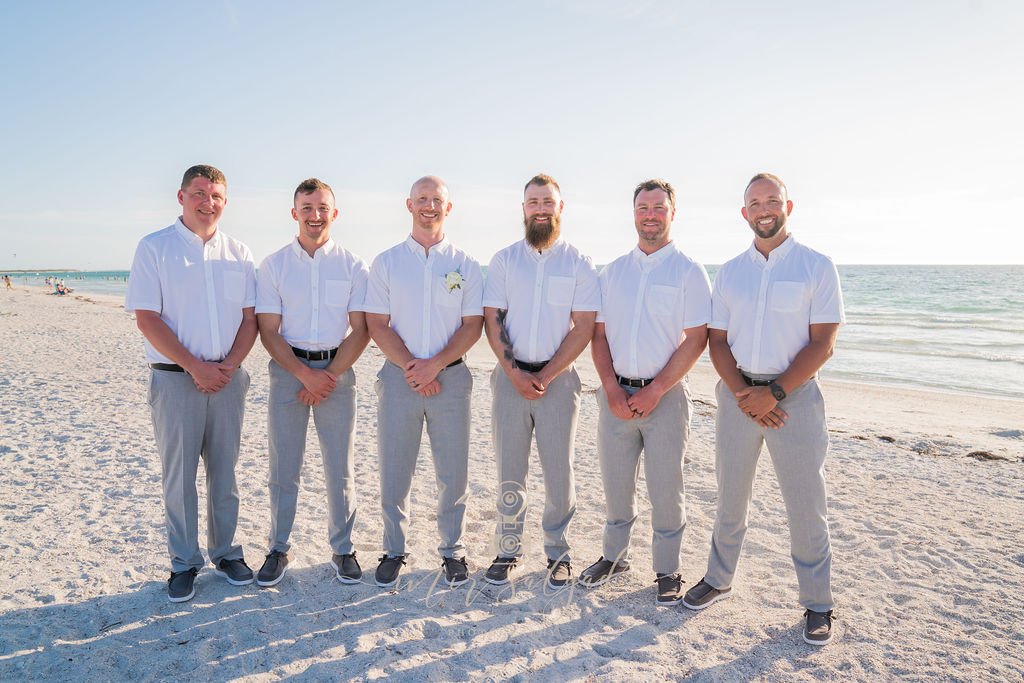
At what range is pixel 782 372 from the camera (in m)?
3.88

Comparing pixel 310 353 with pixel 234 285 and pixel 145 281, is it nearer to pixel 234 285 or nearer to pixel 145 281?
pixel 234 285

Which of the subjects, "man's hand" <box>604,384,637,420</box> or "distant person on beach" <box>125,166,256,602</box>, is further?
"man's hand" <box>604,384,637,420</box>

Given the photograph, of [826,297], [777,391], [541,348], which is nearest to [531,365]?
[541,348]

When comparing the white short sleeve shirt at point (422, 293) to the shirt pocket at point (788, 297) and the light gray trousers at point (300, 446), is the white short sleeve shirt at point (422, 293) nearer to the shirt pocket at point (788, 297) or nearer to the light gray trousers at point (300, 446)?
the light gray trousers at point (300, 446)

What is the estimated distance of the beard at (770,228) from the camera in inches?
155

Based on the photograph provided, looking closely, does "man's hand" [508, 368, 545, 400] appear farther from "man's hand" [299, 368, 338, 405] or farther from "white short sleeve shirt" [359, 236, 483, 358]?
"man's hand" [299, 368, 338, 405]

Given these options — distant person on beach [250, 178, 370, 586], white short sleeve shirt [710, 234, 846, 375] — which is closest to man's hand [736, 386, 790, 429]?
white short sleeve shirt [710, 234, 846, 375]

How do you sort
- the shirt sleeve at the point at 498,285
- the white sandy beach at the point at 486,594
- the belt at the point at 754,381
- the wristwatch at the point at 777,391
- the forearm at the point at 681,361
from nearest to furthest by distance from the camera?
the white sandy beach at the point at 486,594, the wristwatch at the point at 777,391, the belt at the point at 754,381, the forearm at the point at 681,361, the shirt sleeve at the point at 498,285

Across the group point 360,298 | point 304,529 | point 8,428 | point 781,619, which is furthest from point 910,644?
point 8,428

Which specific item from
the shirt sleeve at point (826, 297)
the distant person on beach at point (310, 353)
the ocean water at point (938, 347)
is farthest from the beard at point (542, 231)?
the ocean water at point (938, 347)

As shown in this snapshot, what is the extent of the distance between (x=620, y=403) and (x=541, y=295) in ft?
3.04

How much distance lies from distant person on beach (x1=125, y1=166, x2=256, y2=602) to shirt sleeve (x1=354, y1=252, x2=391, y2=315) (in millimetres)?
847

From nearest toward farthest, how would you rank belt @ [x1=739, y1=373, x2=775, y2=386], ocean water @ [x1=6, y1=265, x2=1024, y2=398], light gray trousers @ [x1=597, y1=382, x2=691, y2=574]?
belt @ [x1=739, y1=373, x2=775, y2=386]
light gray trousers @ [x1=597, y1=382, x2=691, y2=574]
ocean water @ [x1=6, y1=265, x2=1024, y2=398]

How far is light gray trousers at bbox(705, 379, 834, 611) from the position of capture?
12.5 ft
